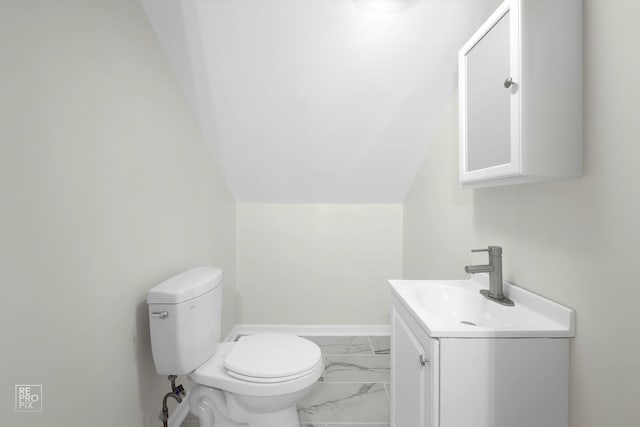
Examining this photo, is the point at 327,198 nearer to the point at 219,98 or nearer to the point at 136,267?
the point at 219,98

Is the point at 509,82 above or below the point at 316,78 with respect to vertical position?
below

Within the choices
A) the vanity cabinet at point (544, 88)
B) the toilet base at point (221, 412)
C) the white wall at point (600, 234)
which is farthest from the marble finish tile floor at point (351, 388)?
the vanity cabinet at point (544, 88)

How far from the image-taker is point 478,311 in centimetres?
136

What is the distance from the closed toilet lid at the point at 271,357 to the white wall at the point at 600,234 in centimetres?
95

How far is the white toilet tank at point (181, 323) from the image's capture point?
4.33 ft

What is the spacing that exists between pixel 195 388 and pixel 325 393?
864 millimetres

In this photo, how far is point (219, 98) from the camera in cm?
199

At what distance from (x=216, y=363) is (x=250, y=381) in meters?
0.23

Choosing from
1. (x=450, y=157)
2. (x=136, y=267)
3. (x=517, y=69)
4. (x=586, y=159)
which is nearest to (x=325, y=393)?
(x=136, y=267)

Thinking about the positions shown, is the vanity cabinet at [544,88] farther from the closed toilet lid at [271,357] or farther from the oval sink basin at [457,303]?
the closed toilet lid at [271,357]

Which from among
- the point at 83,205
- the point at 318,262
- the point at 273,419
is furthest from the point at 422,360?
the point at 318,262

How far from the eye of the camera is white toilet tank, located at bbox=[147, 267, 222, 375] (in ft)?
4.33

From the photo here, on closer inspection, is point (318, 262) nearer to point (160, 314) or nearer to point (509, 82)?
point (160, 314)

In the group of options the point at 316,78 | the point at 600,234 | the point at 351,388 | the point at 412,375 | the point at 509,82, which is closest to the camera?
the point at 600,234
